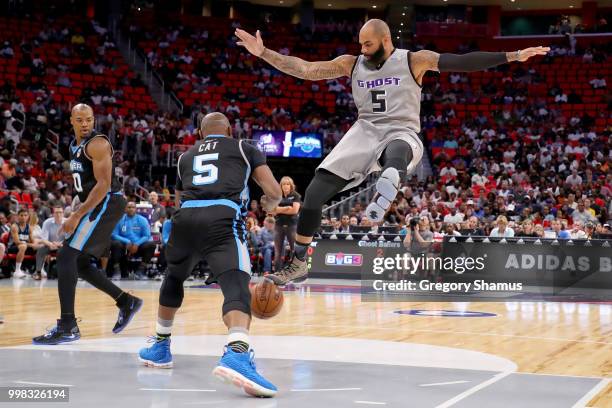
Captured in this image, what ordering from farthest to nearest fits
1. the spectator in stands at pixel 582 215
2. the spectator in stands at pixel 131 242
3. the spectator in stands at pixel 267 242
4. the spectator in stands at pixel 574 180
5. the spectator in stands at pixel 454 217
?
the spectator in stands at pixel 574 180, the spectator in stands at pixel 454 217, the spectator in stands at pixel 582 215, the spectator in stands at pixel 267 242, the spectator in stands at pixel 131 242

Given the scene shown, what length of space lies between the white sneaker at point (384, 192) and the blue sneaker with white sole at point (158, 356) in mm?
1724

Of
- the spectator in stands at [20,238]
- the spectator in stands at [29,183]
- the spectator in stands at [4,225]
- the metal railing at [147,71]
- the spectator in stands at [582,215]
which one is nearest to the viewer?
the spectator in stands at [4,225]

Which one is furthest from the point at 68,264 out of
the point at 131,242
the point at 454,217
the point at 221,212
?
the point at 454,217

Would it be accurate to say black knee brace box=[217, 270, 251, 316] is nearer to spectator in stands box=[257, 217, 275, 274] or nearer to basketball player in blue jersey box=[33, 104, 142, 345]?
basketball player in blue jersey box=[33, 104, 142, 345]

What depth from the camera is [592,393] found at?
5.22 m

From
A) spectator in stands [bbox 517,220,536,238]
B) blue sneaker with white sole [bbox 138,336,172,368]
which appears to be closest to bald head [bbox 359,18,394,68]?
blue sneaker with white sole [bbox 138,336,172,368]

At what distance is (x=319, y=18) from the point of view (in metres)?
37.4

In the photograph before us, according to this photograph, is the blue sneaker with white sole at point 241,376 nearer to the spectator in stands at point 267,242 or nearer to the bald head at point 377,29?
the bald head at point 377,29

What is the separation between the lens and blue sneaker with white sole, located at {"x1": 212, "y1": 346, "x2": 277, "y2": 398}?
493 centimetres

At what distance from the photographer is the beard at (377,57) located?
241 inches

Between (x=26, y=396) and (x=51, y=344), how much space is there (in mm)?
2448

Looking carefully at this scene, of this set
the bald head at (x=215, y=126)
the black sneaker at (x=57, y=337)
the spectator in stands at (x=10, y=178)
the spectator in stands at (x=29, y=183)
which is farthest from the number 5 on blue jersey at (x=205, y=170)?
the spectator in stands at (x=10, y=178)

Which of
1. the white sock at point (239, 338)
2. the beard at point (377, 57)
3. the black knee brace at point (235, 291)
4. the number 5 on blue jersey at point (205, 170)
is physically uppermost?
A: the beard at point (377, 57)

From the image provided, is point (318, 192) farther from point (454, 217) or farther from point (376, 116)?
A: point (454, 217)
